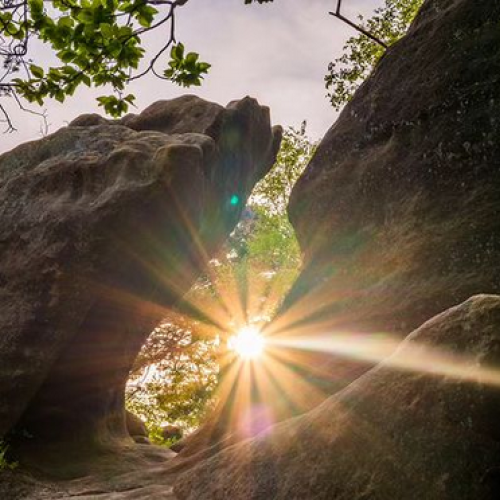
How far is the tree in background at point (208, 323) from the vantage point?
21.9 meters

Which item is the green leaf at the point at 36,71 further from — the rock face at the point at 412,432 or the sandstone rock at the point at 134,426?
the sandstone rock at the point at 134,426

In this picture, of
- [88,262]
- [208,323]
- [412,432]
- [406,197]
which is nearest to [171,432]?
[208,323]

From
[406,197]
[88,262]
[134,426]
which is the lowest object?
[134,426]

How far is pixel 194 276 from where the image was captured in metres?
13.3

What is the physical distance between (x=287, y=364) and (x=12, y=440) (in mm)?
5462

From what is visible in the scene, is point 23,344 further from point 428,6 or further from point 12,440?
point 428,6

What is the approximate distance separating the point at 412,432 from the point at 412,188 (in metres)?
4.68

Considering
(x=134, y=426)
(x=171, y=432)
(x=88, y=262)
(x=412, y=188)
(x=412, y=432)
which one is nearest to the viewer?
(x=412, y=432)

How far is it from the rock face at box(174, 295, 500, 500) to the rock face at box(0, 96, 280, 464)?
233 inches

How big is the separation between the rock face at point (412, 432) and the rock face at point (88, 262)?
5.93 metres

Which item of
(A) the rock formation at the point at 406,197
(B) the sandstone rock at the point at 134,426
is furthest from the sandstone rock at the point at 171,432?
(A) the rock formation at the point at 406,197

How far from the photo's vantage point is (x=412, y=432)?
3037 millimetres

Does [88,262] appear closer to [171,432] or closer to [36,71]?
[36,71]

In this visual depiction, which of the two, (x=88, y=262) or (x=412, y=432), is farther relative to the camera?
(x=88, y=262)
